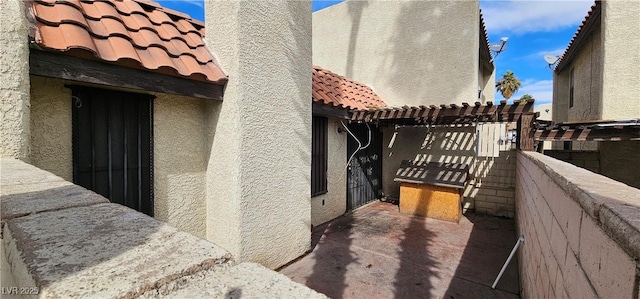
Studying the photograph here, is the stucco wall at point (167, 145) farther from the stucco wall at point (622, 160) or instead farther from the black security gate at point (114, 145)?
the stucco wall at point (622, 160)

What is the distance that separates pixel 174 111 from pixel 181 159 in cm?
→ 76

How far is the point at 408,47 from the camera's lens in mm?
9844

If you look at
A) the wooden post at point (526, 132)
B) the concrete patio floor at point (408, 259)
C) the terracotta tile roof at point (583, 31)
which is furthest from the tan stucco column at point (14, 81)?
the terracotta tile roof at point (583, 31)

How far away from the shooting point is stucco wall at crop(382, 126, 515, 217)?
8477mm

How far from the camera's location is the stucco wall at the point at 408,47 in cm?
877

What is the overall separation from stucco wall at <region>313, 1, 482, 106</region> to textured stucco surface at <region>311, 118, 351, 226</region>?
3623mm

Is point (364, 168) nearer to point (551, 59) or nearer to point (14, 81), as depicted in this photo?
point (14, 81)

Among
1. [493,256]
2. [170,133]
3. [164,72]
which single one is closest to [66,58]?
[164,72]

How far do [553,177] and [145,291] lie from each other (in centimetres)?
266

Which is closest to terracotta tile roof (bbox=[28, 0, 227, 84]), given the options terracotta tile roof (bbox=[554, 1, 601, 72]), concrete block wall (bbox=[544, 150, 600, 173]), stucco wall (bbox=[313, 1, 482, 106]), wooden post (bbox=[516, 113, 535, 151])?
wooden post (bbox=[516, 113, 535, 151])

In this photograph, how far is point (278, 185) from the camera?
15.5ft

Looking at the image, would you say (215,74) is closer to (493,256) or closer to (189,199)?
(189,199)

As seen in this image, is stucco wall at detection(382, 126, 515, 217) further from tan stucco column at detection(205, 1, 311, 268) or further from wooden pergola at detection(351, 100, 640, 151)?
tan stucco column at detection(205, 1, 311, 268)

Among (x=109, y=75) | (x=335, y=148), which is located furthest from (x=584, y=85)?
(x=109, y=75)
